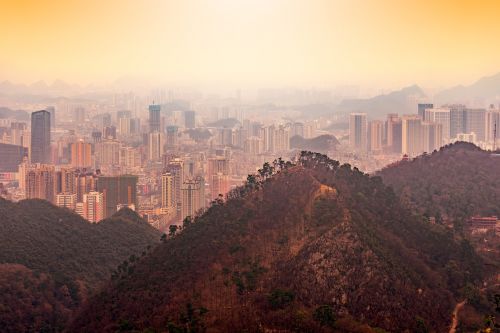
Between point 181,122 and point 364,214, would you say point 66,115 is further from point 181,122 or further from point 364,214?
point 364,214

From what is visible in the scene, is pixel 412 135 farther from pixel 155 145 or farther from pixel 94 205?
pixel 94 205

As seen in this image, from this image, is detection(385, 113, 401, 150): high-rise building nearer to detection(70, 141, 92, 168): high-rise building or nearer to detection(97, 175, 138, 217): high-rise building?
detection(70, 141, 92, 168): high-rise building

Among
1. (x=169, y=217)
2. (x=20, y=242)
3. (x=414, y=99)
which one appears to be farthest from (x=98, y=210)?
(x=414, y=99)

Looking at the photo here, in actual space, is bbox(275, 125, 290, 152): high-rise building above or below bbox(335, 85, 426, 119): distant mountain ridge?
below

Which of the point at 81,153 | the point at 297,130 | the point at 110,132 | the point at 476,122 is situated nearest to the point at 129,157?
the point at 81,153

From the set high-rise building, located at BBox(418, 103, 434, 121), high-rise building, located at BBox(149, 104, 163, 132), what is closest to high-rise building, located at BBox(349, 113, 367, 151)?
high-rise building, located at BBox(418, 103, 434, 121)

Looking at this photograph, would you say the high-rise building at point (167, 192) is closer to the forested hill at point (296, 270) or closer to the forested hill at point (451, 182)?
the forested hill at point (451, 182)

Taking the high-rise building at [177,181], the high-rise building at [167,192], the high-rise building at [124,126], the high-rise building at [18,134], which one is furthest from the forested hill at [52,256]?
the high-rise building at [124,126]
